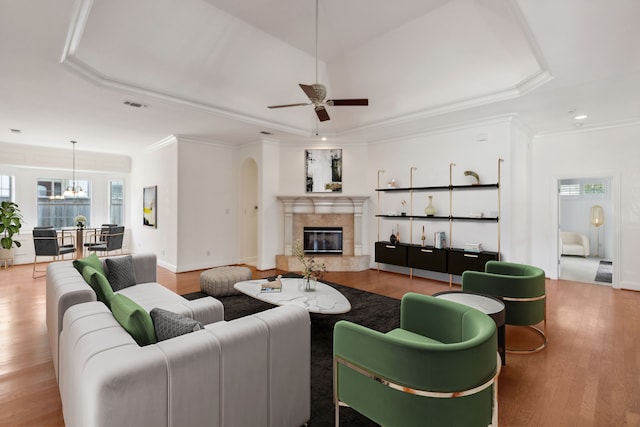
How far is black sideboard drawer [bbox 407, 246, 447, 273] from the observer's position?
18.5ft

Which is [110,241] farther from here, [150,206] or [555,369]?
[555,369]

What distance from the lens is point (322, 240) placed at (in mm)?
7223

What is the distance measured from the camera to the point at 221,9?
3922 mm

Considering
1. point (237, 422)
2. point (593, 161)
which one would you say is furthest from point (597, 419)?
point (593, 161)

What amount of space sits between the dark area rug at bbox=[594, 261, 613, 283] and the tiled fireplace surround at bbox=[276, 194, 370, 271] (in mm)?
4436

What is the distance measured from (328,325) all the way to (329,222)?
11.6ft

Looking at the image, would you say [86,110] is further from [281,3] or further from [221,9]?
[281,3]

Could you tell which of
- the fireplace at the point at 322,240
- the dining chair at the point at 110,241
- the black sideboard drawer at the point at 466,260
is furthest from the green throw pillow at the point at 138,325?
the dining chair at the point at 110,241

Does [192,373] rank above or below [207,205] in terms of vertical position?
below

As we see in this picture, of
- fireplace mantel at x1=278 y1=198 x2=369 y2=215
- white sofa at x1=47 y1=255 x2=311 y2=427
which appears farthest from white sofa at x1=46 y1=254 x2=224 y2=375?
fireplace mantel at x1=278 y1=198 x2=369 y2=215

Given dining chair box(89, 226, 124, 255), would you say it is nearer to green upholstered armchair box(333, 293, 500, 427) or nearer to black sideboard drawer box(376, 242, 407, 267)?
black sideboard drawer box(376, 242, 407, 267)

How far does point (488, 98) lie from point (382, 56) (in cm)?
168

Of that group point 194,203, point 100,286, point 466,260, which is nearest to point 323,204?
point 194,203

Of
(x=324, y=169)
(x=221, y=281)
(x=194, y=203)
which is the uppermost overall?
(x=324, y=169)
